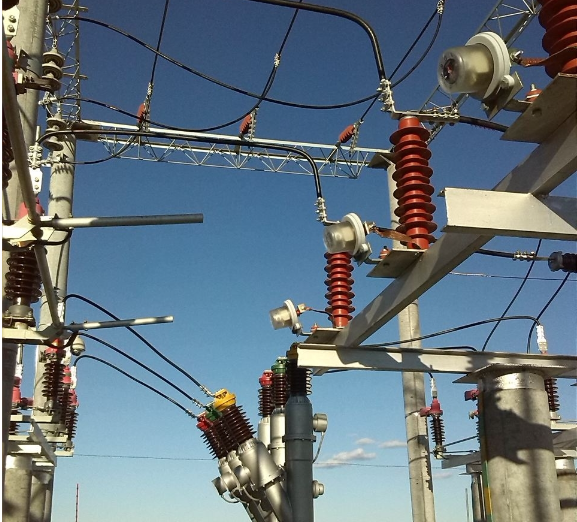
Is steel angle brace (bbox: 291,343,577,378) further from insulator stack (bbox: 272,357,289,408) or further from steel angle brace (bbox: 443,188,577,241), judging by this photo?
steel angle brace (bbox: 443,188,577,241)

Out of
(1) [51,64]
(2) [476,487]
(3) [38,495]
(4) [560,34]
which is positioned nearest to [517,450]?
(4) [560,34]

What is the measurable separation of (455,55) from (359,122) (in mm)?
13758

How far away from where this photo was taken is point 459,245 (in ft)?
11.8

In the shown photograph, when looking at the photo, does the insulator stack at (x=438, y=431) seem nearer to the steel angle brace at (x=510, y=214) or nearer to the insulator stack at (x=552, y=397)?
the insulator stack at (x=552, y=397)

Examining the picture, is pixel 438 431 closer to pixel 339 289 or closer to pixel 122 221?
pixel 339 289

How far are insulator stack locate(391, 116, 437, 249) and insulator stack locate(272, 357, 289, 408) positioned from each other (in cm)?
395

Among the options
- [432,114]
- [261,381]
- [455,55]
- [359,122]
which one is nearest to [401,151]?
[432,114]

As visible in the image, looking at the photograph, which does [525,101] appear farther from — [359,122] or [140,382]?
[359,122]

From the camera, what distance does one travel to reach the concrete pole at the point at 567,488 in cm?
771

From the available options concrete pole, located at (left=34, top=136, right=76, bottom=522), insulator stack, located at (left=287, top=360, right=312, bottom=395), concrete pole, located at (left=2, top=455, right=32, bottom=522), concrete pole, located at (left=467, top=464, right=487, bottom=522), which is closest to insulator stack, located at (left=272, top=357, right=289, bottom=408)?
insulator stack, located at (left=287, top=360, right=312, bottom=395)

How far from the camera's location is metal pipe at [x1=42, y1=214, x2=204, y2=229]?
Answer: 10.4ft

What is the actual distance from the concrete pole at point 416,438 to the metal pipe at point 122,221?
27.4 feet

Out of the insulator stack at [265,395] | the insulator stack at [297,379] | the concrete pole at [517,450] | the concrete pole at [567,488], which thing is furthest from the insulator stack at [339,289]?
the concrete pole at [567,488]

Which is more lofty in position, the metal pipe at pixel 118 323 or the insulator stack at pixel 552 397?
the insulator stack at pixel 552 397
